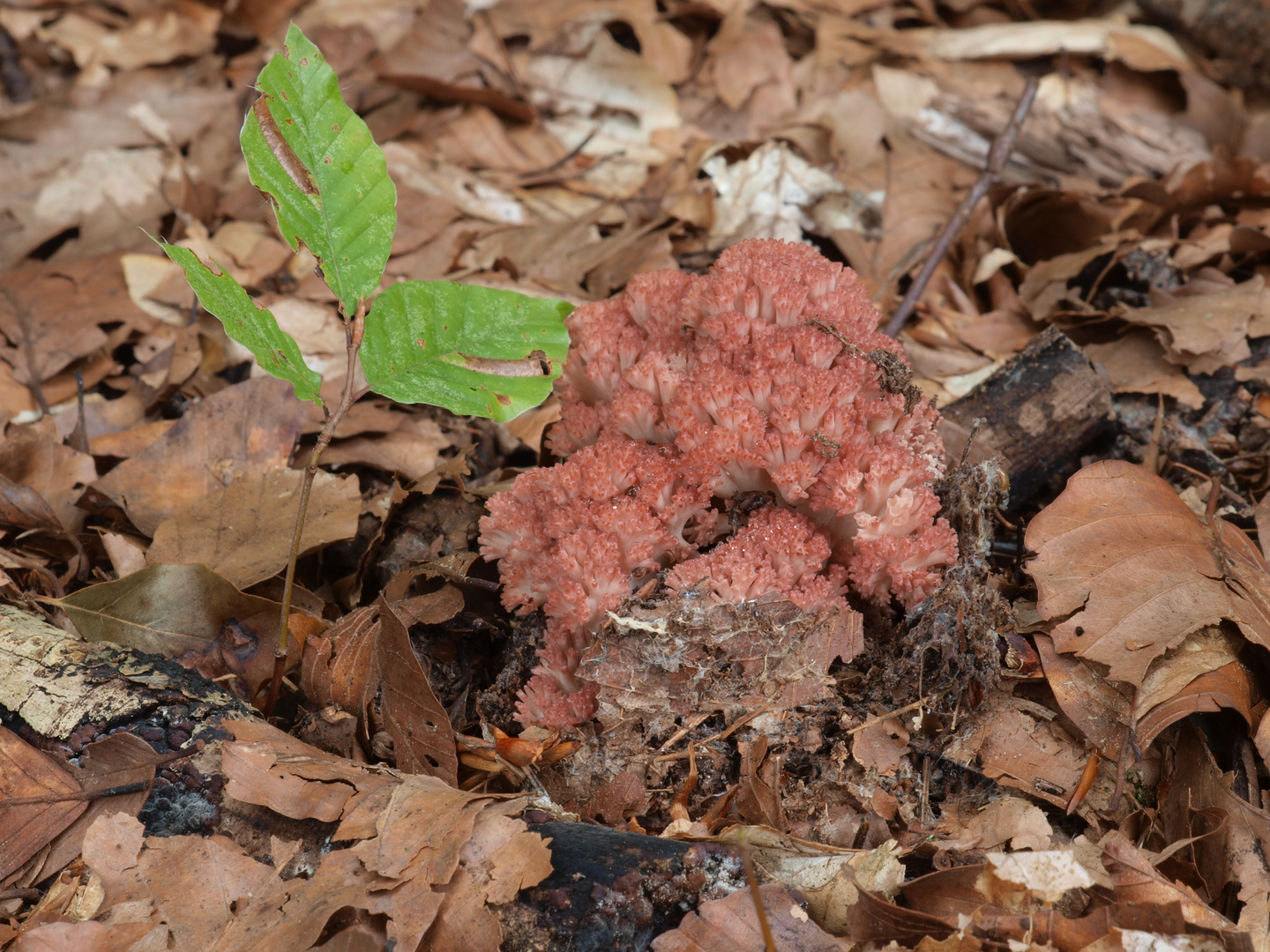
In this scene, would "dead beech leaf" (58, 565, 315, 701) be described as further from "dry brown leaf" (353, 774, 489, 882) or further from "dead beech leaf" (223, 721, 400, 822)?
"dry brown leaf" (353, 774, 489, 882)

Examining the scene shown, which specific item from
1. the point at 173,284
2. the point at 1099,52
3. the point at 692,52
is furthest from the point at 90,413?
the point at 1099,52

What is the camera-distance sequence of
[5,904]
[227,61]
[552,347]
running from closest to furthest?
[5,904] → [552,347] → [227,61]

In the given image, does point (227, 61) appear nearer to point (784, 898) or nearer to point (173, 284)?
point (173, 284)

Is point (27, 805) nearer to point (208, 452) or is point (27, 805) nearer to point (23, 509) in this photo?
point (23, 509)

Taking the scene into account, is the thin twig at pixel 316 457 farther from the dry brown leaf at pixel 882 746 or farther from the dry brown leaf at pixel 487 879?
the dry brown leaf at pixel 882 746

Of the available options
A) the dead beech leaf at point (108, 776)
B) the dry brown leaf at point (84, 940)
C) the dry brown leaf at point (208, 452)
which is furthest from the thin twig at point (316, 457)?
the dry brown leaf at point (208, 452)
